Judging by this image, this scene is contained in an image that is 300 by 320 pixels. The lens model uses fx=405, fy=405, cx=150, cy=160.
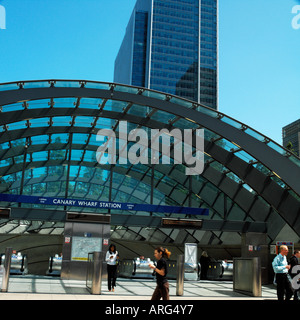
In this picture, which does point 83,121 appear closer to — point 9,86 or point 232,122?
point 9,86

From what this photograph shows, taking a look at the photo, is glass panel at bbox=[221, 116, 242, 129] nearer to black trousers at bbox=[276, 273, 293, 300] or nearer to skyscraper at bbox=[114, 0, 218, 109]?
black trousers at bbox=[276, 273, 293, 300]

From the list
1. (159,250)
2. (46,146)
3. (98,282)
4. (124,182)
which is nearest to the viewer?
(159,250)

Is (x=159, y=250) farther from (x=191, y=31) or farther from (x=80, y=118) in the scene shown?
(x=191, y=31)

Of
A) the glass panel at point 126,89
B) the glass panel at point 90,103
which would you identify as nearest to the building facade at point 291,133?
the glass panel at point 90,103

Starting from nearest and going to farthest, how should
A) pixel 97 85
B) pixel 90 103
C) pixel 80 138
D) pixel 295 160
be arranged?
pixel 295 160
pixel 97 85
pixel 90 103
pixel 80 138

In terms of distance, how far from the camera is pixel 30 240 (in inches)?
1052

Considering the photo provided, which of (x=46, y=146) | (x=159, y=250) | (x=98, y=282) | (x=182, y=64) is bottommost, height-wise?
(x=98, y=282)

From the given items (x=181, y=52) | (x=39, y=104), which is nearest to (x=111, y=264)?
(x=39, y=104)

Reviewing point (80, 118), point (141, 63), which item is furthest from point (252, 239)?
point (141, 63)

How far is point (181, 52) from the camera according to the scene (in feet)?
467

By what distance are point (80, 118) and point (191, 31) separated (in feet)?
433

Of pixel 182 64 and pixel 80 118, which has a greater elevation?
pixel 182 64

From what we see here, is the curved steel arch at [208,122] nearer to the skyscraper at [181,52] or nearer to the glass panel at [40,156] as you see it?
the glass panel at [40,156]

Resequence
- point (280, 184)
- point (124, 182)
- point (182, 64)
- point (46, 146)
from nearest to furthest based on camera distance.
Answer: point (280, 184)
point (46, 146)
point (124, 182)
point (182, 64)
